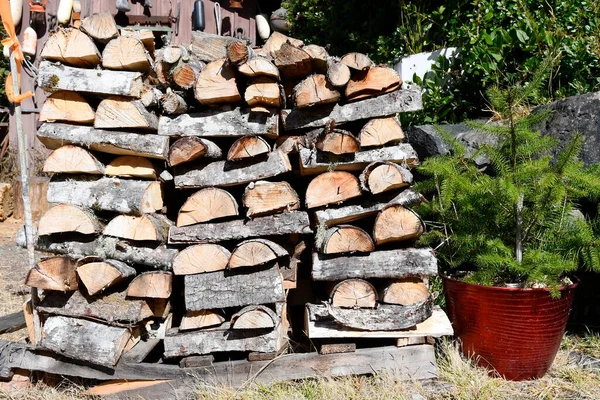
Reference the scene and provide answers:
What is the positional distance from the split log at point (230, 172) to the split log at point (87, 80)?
555 millimetres

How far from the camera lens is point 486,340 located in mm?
3105

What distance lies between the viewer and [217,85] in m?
3.07

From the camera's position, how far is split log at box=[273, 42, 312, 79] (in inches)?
118

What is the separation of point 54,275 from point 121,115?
0.96 m

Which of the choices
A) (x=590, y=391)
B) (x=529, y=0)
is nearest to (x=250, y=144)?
(x=590, y=391)

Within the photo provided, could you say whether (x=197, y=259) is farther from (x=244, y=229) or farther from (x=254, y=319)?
(x=254, y=319)

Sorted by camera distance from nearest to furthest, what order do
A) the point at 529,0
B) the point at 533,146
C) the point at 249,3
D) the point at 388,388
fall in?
the point at 388,388
the point at 533,146
the point at 529,0
the point at 249,3

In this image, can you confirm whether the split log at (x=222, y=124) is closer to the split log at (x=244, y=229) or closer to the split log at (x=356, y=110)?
the split log at (x=356, y=110)

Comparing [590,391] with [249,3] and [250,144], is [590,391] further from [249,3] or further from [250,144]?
[249,3]

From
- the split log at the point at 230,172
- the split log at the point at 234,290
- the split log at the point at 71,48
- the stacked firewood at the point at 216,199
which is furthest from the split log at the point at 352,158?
the split log at the point at 71,48

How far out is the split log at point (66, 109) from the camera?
3.12 meters

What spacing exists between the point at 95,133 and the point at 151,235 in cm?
65

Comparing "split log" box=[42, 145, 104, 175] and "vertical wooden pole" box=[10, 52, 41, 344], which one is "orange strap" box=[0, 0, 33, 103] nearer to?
"vertical wooden pole" box=[10, 52, 41, 344]

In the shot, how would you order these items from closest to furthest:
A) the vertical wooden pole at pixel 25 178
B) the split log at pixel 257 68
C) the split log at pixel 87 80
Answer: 1. the split log at pixel 257 68
2. the split log at pixel 87 80
3. the vertical wooden pole at pixel 25 178
